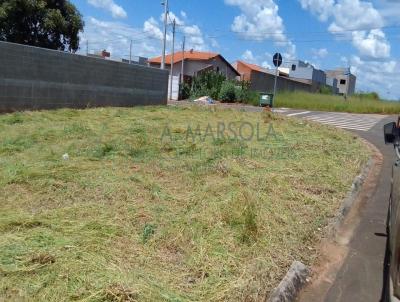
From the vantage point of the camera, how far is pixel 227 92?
3186cm

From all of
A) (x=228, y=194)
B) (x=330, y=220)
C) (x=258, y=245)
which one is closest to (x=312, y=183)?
(x=330, y=220)

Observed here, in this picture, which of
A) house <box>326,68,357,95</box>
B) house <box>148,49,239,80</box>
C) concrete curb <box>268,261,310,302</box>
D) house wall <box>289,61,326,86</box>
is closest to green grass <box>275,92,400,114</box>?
house <box>148,49,239,80</box>

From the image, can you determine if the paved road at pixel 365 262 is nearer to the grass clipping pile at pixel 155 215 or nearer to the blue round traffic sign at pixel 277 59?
the grass clipping pile at pixel 155 215

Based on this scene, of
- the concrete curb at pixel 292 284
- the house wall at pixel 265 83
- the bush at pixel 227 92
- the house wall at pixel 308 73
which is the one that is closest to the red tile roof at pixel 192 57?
the house wall at pixel 265 83

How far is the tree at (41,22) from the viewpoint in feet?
70.7

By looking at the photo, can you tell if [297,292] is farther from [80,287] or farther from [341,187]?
[341,187]

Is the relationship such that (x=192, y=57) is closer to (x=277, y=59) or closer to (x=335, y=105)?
(x=335, y=105)

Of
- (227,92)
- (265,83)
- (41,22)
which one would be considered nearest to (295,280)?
(41,22)

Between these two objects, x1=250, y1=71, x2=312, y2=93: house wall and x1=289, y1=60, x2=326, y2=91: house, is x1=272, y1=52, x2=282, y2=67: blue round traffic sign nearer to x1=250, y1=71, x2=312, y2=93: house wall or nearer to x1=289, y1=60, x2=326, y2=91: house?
x1=250, y1=71, x2=312, y2=93: house wall

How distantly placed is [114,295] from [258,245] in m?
1.56

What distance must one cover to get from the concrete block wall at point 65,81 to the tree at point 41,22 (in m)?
6.46

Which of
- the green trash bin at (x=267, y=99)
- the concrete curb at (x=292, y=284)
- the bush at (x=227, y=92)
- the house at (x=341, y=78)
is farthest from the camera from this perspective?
the house at (x=341, y=78)

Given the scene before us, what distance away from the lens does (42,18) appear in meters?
22.4

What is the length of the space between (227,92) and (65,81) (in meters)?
18.4
